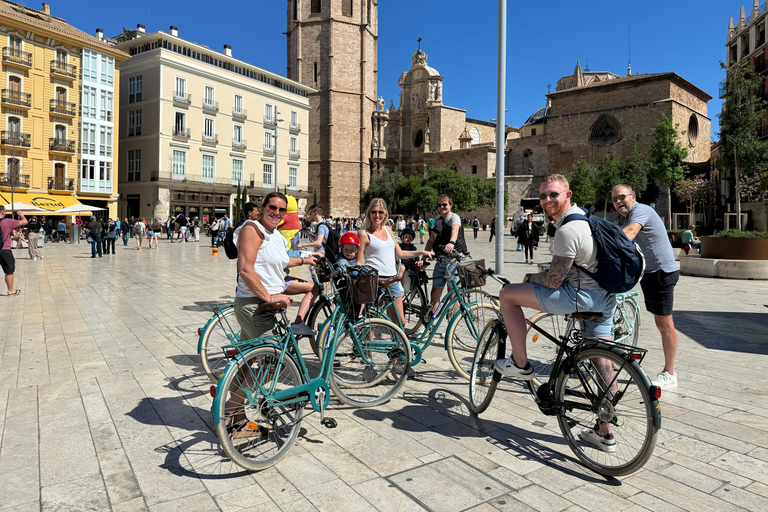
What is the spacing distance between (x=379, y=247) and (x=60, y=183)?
1543 inches

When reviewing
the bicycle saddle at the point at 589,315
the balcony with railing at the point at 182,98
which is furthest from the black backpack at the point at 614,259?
the balcony with railing at the point at 182,98

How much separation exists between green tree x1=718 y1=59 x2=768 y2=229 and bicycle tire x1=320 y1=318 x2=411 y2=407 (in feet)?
80.2

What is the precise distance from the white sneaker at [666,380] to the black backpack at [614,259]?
2.07m

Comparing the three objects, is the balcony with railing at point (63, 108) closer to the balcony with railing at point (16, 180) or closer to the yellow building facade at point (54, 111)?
the yellow building facade at point (54, 111)

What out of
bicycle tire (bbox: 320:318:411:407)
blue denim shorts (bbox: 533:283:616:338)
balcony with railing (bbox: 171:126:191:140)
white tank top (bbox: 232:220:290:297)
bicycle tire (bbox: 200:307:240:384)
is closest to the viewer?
blue denim shorts (bbox: 533:283:616:338)

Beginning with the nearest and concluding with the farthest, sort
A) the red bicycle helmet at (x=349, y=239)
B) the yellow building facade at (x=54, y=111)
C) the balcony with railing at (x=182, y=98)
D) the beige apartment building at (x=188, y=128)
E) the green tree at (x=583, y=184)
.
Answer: the red bicycle helmet at (x=349, y=239) < the yellow building facade at (x=54, y=111) < the beige apartment building at (x=188, y=128) < the balcony with railing at (x=182, y=98) < the green tree at (x=583, y=184)

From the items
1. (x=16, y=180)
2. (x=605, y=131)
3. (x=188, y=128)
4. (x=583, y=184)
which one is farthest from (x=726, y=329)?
(x=605, y=131)

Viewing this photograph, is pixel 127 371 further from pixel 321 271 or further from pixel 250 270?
pixel 250 270

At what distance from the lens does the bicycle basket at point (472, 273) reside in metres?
4.87

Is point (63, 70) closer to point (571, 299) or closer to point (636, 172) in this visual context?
point (636, 172)

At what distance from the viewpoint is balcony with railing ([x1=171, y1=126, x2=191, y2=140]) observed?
43188 millimetres

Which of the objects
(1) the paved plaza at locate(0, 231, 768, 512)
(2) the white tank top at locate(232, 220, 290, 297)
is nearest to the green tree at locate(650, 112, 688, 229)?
(1) the paved plaza at locate(0, 231, 768, 512)

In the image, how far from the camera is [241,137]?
162 ft

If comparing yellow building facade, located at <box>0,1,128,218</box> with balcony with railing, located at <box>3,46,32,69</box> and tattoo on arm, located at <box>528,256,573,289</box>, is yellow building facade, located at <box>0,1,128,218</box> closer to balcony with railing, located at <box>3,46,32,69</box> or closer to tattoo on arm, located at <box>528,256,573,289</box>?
balcony with railing, located at <box>3,46,32,69</box>
